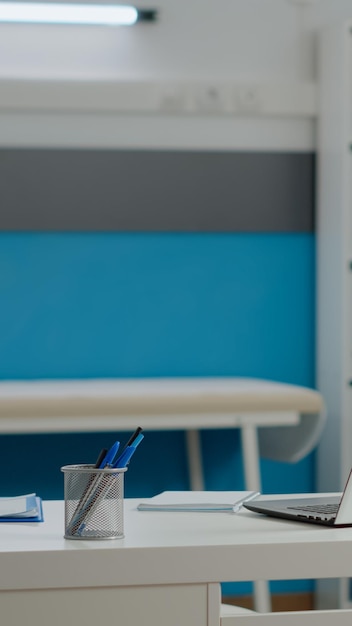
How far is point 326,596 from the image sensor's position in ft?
11.8

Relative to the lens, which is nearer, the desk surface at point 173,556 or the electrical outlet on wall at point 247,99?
the desk surface at point 173,556

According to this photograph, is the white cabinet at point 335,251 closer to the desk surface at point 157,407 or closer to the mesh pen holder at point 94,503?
the desk surface at point 157,407

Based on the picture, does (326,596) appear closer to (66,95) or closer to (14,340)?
(14,340)

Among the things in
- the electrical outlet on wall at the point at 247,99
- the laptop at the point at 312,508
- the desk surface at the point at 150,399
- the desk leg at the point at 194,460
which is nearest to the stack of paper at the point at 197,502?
the laptop at the point at 312,508

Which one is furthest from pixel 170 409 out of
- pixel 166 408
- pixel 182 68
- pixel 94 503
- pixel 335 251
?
pixel 94 503

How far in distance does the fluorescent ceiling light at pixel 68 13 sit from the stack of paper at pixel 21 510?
2.35 meters

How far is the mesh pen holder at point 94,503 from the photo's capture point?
127cm

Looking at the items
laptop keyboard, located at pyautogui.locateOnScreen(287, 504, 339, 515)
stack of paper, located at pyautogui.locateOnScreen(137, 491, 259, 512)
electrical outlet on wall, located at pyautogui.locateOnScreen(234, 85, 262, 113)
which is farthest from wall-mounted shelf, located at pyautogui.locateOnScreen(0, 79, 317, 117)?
laptop keyboard, located at pyautogui.locateOnScreen(287, 504, 339, 515)

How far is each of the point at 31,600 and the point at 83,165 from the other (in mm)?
2553

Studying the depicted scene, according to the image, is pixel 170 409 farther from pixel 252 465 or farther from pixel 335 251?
pixel 335 251

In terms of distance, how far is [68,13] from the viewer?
11.6 feet

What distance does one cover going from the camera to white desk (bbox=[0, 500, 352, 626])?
1.18 meters

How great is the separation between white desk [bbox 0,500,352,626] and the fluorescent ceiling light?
2571 millimetres

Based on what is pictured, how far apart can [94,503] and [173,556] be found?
0.13m
